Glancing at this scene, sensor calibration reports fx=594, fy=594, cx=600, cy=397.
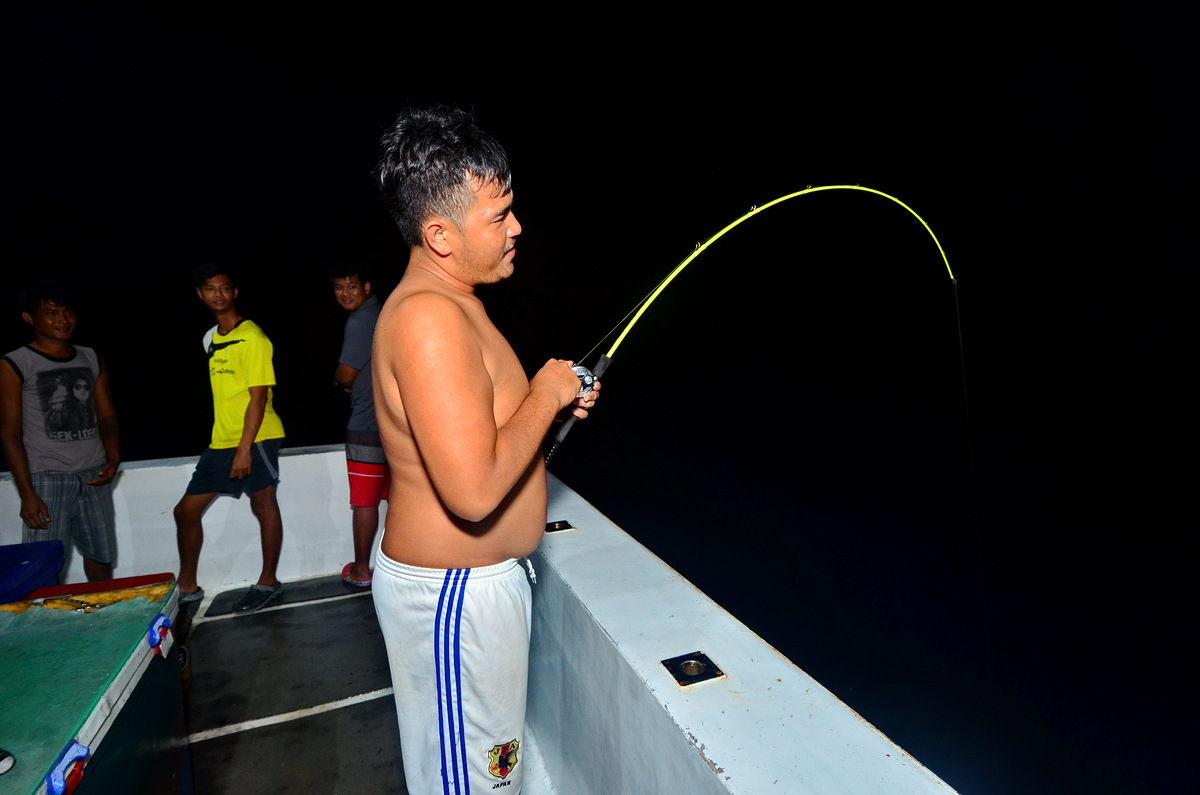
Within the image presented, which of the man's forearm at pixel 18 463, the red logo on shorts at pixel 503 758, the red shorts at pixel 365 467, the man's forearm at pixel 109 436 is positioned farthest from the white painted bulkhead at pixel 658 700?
the man's forearm at pixel 18 463

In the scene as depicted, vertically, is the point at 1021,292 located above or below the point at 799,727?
above

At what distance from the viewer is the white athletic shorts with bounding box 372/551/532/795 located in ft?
3.11

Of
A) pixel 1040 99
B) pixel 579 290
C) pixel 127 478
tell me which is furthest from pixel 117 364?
pixel 1040 99

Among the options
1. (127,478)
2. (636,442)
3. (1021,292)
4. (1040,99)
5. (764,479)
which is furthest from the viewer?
(636,442)

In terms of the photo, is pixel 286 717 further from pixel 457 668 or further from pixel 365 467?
pixel 457 668

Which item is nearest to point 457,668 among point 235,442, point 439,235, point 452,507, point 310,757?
point 452,507

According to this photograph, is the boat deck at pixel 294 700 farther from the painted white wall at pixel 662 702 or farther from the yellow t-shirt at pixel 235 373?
the yellow t-shirt at pixel 235 373

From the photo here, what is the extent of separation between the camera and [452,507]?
80 centimetres

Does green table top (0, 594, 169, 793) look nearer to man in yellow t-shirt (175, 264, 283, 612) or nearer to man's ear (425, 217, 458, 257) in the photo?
man's ear (425, 217, 458, 257)

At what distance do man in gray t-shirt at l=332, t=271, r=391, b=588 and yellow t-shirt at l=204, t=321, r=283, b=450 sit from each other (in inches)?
10.8

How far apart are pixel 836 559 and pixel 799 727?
3.57 meters

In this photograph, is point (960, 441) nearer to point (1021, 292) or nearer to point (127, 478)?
point (1021, 292)

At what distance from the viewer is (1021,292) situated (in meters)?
3.19

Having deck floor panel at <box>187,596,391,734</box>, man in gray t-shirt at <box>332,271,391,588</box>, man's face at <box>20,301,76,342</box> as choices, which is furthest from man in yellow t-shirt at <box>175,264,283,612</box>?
man's face at <box>20,301,76,342</box>
